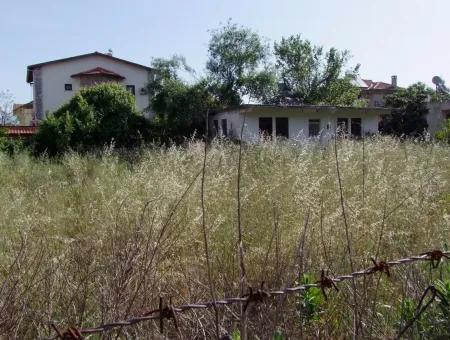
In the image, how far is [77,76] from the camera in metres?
35.3

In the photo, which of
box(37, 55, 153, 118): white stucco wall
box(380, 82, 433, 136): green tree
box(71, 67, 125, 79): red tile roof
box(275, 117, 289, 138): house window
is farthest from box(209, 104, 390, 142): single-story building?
box(71, 67, 125, 79): red tile roof

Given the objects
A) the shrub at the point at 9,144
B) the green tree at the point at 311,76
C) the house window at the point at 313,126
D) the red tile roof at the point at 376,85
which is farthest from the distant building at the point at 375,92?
the shrub at the point at 9,144

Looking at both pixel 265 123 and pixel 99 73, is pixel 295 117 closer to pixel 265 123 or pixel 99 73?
pixel 265 123

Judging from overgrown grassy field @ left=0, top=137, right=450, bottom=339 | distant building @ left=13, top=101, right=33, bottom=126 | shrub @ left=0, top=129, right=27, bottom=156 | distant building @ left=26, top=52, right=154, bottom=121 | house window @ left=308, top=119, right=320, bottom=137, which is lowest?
overgrown grassy field @ left=0, top=137, right=450, bottom=339

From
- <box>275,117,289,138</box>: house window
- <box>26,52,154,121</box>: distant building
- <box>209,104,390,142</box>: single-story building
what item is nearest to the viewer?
<box>209,104,390,142</box>: single-story building

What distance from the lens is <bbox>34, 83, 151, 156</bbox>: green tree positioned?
19.5 m

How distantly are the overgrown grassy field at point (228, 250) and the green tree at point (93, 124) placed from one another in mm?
13592

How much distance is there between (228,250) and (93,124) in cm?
1792

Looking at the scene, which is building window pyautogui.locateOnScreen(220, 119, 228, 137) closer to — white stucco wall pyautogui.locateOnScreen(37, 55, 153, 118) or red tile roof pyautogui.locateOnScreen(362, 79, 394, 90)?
white stucco wall pyautogui.locateOnScreen(37, 55, 153, 118)

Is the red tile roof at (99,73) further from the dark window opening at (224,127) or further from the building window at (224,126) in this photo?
the dark window opening at (224,127)

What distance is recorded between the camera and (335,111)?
25906mm

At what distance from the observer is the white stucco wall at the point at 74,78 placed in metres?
35.0

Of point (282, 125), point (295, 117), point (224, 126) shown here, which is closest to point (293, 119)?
point (295, 117)

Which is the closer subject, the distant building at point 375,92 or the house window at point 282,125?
the house window at point 282,125
